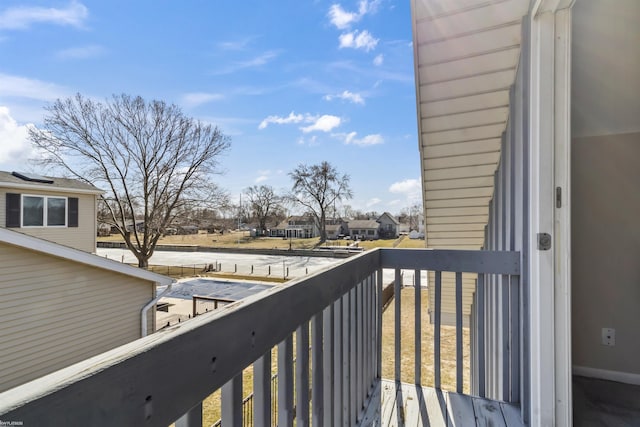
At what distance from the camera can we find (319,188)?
2508 cm

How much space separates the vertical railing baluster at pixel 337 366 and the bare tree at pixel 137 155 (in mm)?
13033

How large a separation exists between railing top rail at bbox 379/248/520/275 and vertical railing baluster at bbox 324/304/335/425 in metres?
0.79

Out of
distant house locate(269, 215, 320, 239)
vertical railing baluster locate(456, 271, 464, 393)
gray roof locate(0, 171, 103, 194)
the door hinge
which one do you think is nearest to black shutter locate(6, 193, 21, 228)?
gray roof locate(0, 171, 103, 194)

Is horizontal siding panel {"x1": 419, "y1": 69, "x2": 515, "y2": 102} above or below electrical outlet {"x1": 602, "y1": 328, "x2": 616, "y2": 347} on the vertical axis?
above

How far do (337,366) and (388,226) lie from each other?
3870 centimetres

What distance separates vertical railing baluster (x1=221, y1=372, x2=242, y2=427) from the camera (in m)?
0.65

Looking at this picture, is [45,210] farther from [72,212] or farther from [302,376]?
[302,376]

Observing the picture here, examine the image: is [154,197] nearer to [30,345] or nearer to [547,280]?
[30,345]

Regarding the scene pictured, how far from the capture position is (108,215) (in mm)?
12445

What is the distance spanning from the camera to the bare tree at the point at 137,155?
1094 centimetres

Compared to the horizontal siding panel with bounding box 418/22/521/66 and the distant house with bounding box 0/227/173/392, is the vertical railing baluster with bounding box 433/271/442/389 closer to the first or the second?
the horizontal siding panel with bounding box 418/22/521/66

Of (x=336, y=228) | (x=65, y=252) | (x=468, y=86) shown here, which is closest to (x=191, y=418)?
(x=468, y=86)

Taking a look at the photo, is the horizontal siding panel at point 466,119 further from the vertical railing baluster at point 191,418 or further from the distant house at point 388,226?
the distant house at point 388,226

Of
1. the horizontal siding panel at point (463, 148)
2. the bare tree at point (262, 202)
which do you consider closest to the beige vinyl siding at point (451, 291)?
the horizontal siding panel at point (463, 148)
